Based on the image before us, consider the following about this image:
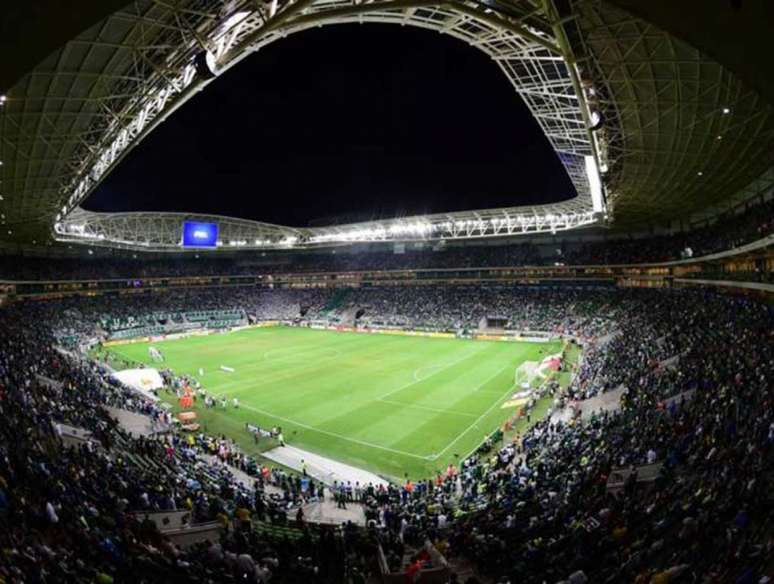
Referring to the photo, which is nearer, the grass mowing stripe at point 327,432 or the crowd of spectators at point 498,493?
the crowd of spectators at point 498,493

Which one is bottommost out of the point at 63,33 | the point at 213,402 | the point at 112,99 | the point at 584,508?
the point at 213,402

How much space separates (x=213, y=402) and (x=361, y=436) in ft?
40.6

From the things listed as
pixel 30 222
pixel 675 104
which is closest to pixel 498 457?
pixel 675 104

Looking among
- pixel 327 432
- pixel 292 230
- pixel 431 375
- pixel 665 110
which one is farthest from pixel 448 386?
pixel 292 230

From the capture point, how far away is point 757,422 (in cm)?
1331

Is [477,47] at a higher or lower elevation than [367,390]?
higher

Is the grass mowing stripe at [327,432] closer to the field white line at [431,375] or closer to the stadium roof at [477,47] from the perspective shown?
the field white line at [431,375]

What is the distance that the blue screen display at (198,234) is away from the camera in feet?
162

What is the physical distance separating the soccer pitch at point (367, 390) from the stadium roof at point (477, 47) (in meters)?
16.8

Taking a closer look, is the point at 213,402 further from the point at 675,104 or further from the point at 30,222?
the point at 675,104

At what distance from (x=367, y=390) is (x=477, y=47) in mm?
25396

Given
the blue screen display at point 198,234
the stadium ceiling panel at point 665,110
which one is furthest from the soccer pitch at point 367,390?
the stadium ceiling panel at point 665,110

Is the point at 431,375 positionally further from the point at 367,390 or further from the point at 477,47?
the point at 477,47

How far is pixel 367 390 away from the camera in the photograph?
37781 millimetres
